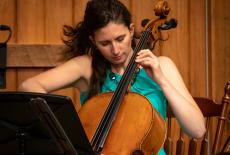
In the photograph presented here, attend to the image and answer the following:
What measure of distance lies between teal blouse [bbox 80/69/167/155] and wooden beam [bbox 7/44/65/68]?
0.41 meters

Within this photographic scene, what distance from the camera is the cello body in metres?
1.18

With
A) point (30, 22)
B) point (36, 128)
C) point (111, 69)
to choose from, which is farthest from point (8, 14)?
point (36, 128)

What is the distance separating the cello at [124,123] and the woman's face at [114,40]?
7 cm

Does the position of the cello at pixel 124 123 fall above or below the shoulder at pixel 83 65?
below

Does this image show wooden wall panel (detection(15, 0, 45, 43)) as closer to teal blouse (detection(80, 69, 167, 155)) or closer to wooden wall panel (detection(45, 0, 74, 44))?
wooden wall panel (detection(45, 0, 74, 44))

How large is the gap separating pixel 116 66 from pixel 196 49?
0.61 meters

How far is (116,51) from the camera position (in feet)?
4.65

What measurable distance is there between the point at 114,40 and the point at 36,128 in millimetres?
537

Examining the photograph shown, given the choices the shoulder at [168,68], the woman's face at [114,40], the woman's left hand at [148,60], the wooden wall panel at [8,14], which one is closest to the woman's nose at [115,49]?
the woman's face at [114,40]

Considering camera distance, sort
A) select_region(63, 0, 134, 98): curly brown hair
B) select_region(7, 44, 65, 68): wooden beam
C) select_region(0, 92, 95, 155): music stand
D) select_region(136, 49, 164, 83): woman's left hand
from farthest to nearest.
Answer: select_region(7, 44, 65, 68): wooden beam, select_region(63, 0, 134, 98): curly brown hair, select_region(136, 49, 164, 83): woman's left hand, select_region(0, 92, 95, 155): music stand

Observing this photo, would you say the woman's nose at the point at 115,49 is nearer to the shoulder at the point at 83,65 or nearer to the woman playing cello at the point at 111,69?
the woman playing cello at the point at 111,69

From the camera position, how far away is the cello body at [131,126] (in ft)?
3.86

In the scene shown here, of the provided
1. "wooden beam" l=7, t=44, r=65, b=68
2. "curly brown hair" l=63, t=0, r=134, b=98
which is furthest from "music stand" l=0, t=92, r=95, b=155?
"wooden beam" l=7, t=44, r=65, b=68

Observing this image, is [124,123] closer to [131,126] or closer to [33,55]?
[131,126]
